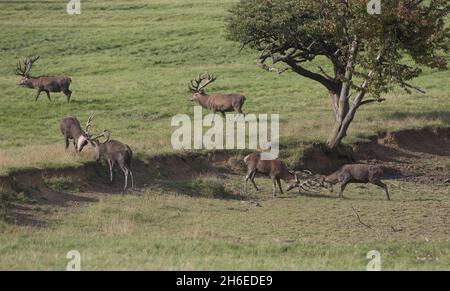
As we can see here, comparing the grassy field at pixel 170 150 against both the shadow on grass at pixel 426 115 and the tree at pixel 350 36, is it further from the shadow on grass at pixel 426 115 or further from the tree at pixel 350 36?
the tree at pixel 350 36

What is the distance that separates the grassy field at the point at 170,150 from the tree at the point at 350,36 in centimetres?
231

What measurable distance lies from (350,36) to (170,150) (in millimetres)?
6845

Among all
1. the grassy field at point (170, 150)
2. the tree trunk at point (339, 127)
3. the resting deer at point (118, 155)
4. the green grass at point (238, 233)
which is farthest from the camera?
the tree trunk at point (339, 127)

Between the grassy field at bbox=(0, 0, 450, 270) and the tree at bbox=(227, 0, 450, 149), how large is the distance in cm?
231

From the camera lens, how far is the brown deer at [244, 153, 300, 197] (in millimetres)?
23297

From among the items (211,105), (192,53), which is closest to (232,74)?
(192,53)

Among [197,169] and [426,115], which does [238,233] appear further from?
[426,115]

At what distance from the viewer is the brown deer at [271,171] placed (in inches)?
917

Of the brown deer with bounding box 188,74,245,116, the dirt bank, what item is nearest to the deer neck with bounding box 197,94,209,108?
the brown deer with bounding box 188,74,245,116

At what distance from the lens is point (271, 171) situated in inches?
918

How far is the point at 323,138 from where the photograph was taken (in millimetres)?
Result: 28047

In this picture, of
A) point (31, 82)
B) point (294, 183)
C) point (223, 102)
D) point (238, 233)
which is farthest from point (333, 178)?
point (31, 82)

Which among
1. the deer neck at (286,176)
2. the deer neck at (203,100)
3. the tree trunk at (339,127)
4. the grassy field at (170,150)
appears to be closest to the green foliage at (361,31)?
the tree trunk at (339,127)
